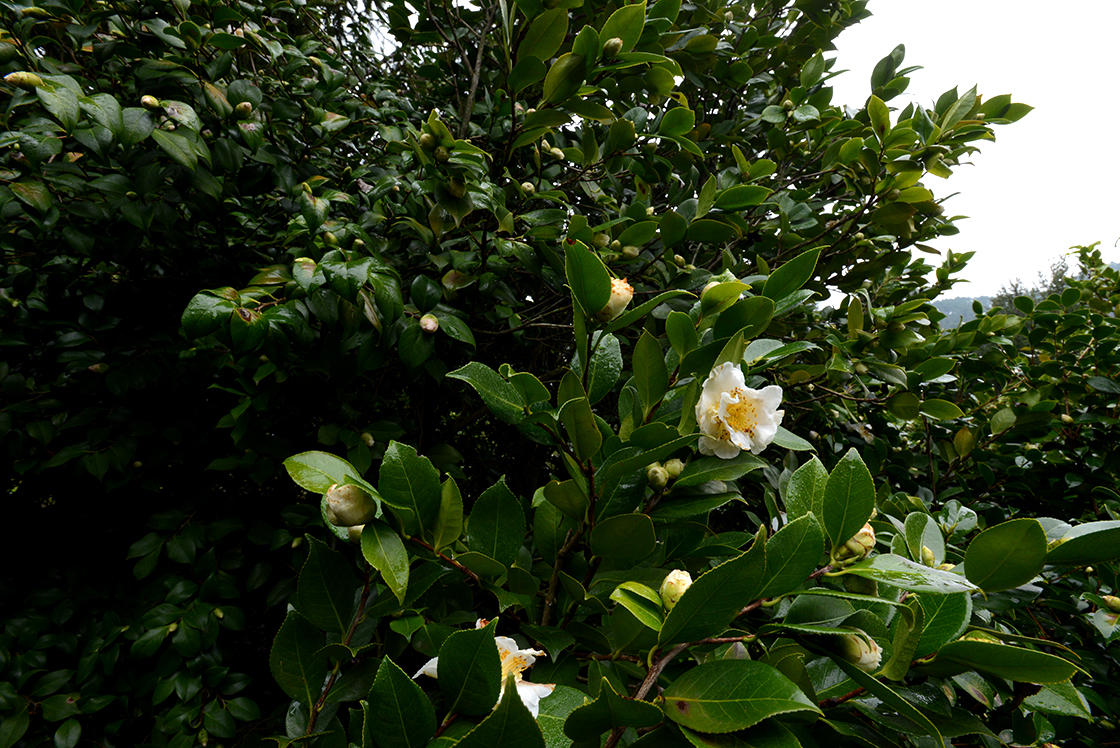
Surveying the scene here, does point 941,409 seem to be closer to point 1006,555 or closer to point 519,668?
point 1006,555

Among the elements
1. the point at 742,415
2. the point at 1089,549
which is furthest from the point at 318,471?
the point at 1089,549

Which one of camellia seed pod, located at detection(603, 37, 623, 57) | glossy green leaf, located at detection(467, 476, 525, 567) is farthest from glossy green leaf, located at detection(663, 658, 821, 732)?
camellia seed pod, located at detection(603, 37, 623, 57)

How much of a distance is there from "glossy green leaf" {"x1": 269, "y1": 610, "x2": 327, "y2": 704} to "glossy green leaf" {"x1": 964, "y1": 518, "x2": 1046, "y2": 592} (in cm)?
56

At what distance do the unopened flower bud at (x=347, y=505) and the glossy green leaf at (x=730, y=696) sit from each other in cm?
28

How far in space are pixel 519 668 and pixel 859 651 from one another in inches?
12.5

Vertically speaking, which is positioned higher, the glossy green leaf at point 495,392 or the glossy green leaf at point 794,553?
the glossy green leaf at point 794,553

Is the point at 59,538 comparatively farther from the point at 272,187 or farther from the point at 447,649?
the point at 447,649

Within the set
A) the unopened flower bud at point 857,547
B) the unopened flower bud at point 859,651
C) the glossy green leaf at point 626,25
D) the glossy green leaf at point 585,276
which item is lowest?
the unopened flower bud at point 859,651

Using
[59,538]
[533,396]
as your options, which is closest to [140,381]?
[59,538]

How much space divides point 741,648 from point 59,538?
1956 mm

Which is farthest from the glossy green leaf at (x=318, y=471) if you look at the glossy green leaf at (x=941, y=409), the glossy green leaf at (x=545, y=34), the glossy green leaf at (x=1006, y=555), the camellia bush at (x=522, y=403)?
the glossy green leaf at (x=941, y=409)

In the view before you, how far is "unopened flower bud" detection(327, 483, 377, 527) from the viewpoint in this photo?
1.39ft

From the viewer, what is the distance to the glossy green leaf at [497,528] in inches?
20.9

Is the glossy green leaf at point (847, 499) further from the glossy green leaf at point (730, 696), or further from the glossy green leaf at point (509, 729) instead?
the glossy green leaf at point (509, 729)
